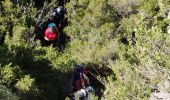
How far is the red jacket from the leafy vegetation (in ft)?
1.93

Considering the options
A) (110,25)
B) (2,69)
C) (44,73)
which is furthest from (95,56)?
(2,69)

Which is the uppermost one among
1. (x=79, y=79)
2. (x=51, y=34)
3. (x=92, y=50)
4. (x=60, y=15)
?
(x=60, y=15)

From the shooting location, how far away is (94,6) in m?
16.4

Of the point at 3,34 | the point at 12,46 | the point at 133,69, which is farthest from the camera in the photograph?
the point at 3,34

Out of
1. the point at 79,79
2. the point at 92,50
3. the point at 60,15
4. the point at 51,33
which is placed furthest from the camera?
the point at 60,15

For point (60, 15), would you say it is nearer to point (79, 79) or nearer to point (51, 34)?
point (51, 34)

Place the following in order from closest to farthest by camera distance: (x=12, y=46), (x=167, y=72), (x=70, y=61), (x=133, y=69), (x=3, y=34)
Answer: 1. (x=167, y=72)
2. (x=133, y=69)
3. (x=12, y=46)
4. (x=70, y=61)
5. (x=3, y=34)

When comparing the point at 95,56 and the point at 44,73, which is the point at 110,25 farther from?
the point at 44,73

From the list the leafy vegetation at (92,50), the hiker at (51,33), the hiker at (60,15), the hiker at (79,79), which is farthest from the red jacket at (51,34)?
the hiker at (79,79)

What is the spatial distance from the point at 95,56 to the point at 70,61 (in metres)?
1.69

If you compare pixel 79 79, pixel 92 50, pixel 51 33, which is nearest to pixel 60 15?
pixel 51 33

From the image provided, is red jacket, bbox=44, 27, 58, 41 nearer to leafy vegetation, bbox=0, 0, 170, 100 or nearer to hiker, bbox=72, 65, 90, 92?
leafy vegetation, bbox=0, 0, 170, 100

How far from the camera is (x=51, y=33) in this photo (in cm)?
1589

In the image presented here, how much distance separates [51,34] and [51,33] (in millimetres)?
38
